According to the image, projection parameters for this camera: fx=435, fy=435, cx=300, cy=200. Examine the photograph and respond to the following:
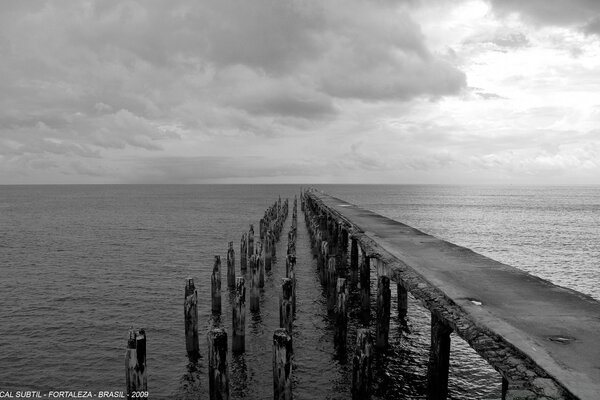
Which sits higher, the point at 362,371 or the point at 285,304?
the point at 285,304

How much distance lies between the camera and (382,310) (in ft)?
41.8

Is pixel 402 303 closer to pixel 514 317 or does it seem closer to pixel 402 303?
pixel 402 303

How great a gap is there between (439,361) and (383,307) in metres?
3.58

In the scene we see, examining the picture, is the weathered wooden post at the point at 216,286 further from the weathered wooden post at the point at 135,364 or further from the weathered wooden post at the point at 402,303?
the weathered wooden post at the point at 135,364

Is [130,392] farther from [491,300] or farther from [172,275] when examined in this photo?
[172,275]

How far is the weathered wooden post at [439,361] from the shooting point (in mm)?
9055

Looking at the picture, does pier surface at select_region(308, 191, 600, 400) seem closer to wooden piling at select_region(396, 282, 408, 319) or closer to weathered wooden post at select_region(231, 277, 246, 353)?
wooden piling at select_region(396, 282, 408, 319)

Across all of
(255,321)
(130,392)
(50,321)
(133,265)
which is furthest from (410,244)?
(133,265)

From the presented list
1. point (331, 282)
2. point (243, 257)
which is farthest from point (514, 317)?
point (243, 257)

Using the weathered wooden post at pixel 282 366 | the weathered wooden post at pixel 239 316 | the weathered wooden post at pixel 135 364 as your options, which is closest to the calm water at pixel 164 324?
the weathered wooden post at pixel 239 316

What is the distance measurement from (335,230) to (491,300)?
18.3 metres

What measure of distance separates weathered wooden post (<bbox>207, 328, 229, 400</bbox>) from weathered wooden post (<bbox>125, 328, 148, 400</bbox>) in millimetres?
1260

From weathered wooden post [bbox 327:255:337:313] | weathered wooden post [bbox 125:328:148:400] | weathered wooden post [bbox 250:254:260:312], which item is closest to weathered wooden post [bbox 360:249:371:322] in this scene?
weathered wooden post [bbox 327:255:337:313]

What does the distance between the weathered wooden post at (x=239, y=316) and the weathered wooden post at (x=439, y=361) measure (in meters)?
5.34
